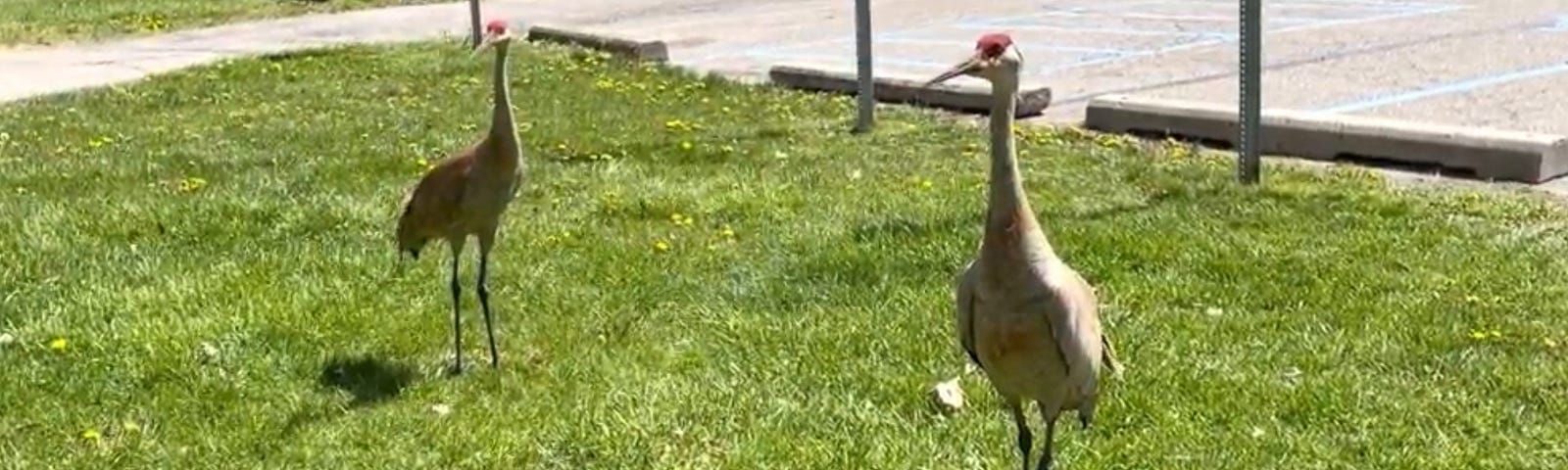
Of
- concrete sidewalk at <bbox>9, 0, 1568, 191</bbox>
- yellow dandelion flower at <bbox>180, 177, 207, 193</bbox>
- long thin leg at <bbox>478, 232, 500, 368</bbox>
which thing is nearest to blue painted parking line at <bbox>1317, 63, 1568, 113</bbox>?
concrete sidewalk at <bbox>9, 0, 1568, 191</bbox>

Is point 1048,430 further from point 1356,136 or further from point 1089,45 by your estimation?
point 1089,45

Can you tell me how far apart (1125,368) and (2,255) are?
4315mm

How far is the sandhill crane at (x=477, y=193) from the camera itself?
6.07 metres

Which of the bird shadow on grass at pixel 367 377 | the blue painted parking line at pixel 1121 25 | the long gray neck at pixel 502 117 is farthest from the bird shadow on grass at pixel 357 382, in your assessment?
the blue painted parking line at pixel 1121 25

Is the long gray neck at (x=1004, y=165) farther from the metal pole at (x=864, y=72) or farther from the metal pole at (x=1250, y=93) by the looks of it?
the metal pole at (x=864, y=72)

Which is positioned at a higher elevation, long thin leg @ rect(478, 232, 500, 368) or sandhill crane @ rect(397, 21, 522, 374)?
sandhill crane @ rect(397, 21, 522, 374)

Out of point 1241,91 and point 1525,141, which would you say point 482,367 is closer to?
point 1241,91

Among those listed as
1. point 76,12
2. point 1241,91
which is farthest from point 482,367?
point 76,12

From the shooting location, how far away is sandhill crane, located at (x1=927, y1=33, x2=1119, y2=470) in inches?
163

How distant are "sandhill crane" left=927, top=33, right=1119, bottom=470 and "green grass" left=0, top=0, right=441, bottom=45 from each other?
16775mm

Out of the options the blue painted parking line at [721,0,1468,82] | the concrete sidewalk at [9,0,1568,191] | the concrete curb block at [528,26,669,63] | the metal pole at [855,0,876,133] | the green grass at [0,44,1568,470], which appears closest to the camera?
the green grass at [0,44,1568,470]

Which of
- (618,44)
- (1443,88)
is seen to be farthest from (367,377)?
(618,44)

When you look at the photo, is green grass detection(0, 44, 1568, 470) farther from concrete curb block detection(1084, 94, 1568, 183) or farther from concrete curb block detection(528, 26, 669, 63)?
concrete curb block detection(528, 26, 669, 63)

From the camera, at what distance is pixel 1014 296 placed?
4.20 metres
